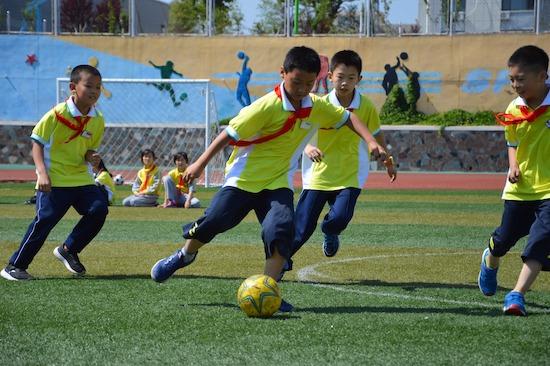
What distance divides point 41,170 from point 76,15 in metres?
27.2

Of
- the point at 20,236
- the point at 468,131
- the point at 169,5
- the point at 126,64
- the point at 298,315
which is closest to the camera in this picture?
the point at 298,315

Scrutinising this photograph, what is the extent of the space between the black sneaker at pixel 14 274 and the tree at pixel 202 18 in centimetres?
2625

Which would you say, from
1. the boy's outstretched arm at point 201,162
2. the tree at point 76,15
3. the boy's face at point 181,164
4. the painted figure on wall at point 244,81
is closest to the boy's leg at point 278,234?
the boy's outstretched arm at point 201,162

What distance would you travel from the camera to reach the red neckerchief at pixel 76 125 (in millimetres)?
8227

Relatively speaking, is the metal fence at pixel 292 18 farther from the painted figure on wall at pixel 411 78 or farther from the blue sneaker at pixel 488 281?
the blue sneaker at pixel 488 281

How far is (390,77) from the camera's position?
3148 centimetres

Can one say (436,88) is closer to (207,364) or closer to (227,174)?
(227,174)

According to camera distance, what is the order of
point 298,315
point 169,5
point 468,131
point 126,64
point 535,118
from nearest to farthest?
1. point 298,315
2. point 535,118
3. point 468,131
4. point 126,64
5. point 169,5

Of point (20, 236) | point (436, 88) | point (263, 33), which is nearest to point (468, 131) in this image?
point (436, 88)

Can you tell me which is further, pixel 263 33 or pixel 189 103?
pixel 263 33

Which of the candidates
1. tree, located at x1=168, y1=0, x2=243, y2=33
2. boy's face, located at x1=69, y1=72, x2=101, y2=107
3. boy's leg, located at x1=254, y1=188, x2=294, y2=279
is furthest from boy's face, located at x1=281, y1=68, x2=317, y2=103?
tree, located at x1=168, y1=0, x2=243, y2=33

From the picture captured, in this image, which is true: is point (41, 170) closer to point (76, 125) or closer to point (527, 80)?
point (76, 125)

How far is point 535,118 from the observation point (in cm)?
664

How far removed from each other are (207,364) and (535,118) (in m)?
3.23
